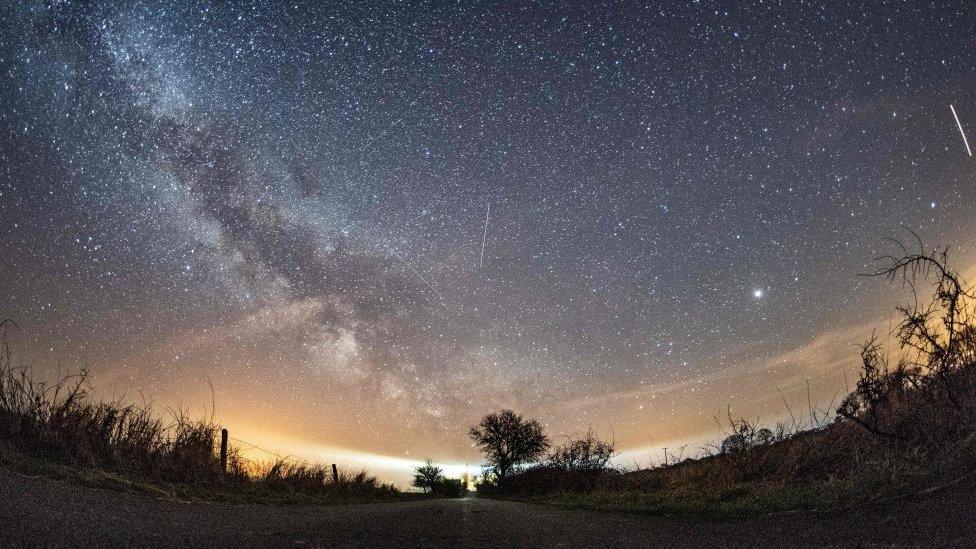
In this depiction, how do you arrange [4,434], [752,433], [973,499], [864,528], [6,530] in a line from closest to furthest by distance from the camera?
1. [6,530]
2. [973,499]
3. [864,528]
4. [4,434]
5. [752,433]

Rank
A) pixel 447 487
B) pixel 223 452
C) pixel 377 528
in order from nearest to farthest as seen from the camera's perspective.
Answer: pixel 377 528 < pixel 223 452 < pixel 447 487

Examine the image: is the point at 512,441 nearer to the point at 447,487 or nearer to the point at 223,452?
the point at 447,487

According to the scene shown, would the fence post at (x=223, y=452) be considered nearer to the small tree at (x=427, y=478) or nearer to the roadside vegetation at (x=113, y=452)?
the roadside vegetation at (x=113, y=452)

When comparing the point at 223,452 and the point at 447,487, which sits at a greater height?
the point at 223,452

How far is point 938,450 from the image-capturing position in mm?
5906

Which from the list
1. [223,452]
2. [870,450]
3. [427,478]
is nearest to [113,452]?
[223,452]

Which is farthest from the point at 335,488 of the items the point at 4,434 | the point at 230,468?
the point at 4,434

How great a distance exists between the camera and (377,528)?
5.46m

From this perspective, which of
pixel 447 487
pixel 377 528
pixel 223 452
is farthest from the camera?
pixel 447 487

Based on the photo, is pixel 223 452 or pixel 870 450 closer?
pixel 870 450

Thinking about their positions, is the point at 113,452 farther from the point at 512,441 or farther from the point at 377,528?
the point at 512,441

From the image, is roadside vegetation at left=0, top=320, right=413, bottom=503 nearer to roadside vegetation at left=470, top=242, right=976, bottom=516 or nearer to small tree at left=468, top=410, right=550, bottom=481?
roadside vegetation at left=470, top=242, right=976, bottom=516

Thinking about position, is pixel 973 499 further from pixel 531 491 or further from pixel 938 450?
pixel 531 491

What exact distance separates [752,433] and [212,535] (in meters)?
9.70
